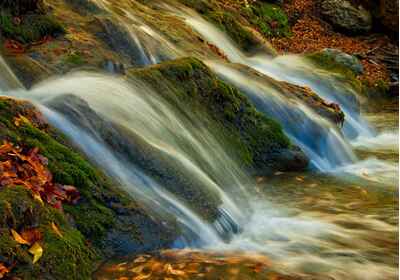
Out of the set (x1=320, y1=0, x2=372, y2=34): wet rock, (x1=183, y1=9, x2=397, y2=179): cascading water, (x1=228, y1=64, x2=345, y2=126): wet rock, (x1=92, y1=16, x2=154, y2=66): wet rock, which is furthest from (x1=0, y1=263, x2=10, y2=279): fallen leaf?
(x1=320, y1=0, x2=372, y2=34): wet rock

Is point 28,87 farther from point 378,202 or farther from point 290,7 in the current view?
point 290,7

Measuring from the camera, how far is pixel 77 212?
5.04 m

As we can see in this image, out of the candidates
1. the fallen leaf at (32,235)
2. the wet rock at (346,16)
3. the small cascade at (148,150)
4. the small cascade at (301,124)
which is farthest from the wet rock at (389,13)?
the fallen leaf at (32,235)

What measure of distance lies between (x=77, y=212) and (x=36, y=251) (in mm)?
958

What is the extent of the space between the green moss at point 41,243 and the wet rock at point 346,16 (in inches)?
737

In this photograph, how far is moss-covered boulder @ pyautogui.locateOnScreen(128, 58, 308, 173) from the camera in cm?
781

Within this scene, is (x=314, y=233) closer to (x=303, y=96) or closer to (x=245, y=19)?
(x=303, y=96)

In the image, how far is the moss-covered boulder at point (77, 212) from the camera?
429 centimetres

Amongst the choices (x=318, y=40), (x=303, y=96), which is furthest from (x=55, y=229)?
(x=318, y=40)

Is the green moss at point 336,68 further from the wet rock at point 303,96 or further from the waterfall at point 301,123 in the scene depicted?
the waterfall at point 301,123

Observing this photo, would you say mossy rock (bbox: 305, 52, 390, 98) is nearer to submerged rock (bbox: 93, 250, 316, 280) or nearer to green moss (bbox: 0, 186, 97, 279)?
submerged rock (bbox: 93, 250, 316, 280)

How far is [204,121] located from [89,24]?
9.23ft

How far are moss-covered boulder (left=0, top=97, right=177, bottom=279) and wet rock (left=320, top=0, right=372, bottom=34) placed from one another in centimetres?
1775

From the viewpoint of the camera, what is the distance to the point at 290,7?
2248 cm
